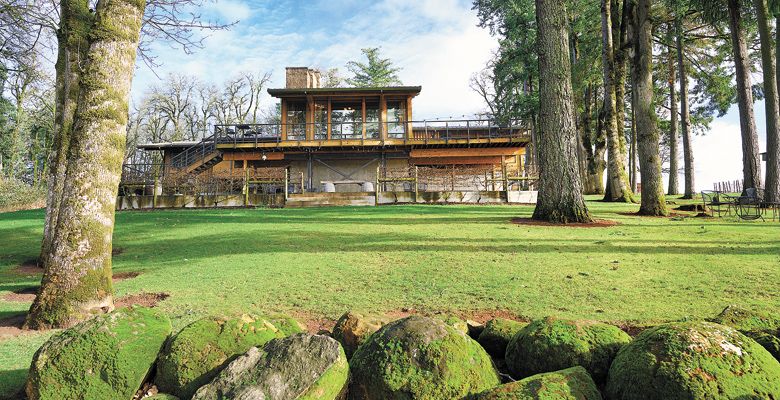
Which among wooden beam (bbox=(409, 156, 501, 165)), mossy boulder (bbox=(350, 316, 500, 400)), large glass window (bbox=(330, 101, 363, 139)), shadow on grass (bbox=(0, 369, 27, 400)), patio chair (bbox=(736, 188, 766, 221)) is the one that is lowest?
shadow on grass (bbox=(0, 369, 27, 400))

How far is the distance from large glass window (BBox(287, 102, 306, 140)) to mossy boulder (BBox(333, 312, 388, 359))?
25.7 meters

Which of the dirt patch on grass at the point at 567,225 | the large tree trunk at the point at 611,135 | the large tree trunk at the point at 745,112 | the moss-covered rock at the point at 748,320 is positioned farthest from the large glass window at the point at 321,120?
the moss-covered rock at the point at 748,320

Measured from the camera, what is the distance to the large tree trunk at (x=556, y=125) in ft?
36.4

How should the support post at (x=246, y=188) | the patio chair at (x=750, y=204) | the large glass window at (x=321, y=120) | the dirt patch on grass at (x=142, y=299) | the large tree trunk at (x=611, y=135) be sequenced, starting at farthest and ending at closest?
the large glass window at (x=321, y=120), the large tree trunk at (x=611, y=135), the support post at (x=246, y=188), the patio chair at (x=750, y=204), the dirt patch on grass at (x=142, y=299)

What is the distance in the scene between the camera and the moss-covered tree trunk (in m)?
13.5

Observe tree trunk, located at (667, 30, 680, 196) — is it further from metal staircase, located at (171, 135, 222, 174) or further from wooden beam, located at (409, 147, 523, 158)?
metal staircase, located at (171, 135, 222, 174)

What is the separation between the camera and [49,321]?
14.5 feet

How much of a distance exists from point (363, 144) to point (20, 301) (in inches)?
880

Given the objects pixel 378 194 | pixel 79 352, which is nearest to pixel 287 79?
pixel 378 194

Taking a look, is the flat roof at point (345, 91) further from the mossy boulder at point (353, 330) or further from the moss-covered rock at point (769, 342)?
the moss-covered rock at point (769, 342)

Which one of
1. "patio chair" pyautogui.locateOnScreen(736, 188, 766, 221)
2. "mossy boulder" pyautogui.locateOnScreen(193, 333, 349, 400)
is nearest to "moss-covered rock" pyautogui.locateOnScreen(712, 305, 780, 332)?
"mossy boulder" pyautogui.locateOnScreen(193, 333, 349, 400)

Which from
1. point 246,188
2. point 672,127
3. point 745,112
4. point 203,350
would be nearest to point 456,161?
point 672,127

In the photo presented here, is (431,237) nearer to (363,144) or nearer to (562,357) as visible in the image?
(562,357)

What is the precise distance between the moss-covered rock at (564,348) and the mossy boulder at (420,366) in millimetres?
256
